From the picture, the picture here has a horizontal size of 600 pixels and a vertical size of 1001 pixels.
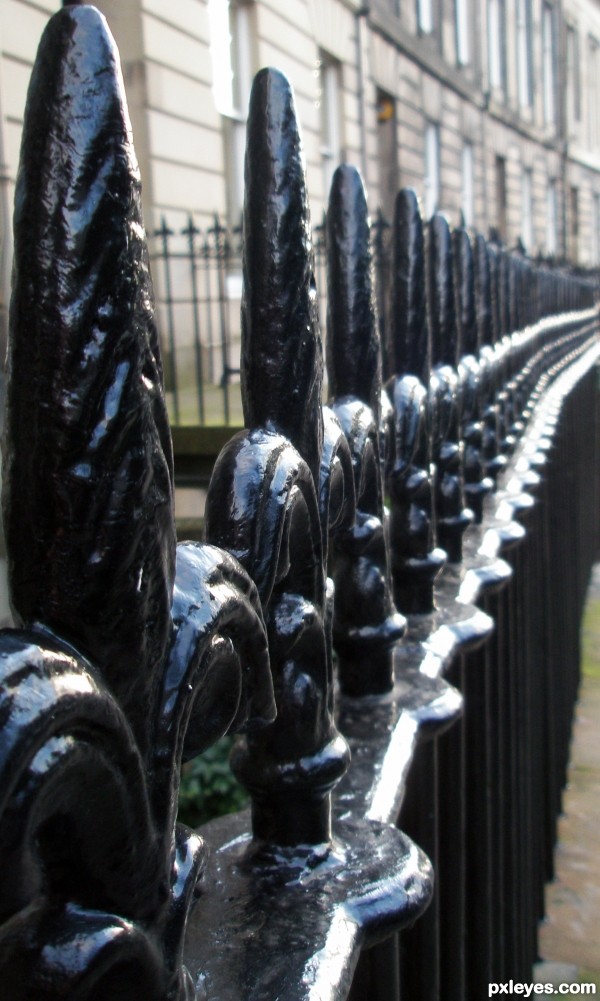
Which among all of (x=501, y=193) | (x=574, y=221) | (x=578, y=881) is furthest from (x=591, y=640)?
(x=574, y=221)

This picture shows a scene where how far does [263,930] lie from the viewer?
80 centimetres

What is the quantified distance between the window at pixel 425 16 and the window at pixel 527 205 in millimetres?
9434

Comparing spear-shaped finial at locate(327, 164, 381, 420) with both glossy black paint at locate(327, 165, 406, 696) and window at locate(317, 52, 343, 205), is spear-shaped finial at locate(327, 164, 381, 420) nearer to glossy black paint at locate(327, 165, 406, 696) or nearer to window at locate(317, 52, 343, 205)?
glossy black paint at locate(327, 165, 406, 696)

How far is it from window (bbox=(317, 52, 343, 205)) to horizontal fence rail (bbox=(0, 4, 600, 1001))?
1470cm

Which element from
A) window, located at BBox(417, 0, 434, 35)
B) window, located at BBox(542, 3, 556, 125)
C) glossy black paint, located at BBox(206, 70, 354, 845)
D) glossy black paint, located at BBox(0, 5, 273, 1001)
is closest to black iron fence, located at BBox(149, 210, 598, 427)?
glossy black paint, located at BBox(206, 70, 354, 845)

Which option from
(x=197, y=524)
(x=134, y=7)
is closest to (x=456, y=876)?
(x=197, y=524)

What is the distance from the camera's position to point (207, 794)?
4.11 metres

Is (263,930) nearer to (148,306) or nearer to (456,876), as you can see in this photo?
(148,306)

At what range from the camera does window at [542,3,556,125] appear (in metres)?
31.5

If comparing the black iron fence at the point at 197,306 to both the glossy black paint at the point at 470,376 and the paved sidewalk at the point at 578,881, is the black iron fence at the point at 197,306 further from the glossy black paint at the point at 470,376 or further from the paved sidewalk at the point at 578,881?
the glossy black paint at the point at 470,376

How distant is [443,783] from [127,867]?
1.08 m

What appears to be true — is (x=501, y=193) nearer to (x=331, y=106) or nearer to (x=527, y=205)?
(x=527, y=205)

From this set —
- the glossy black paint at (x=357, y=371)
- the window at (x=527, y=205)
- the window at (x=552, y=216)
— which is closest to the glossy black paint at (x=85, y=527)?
the glossy black paint at (x=357, y=371)

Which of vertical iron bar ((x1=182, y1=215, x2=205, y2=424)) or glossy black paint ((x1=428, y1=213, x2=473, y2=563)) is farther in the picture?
vertical iron bar ((x1=182, y1=215, x2=205, y2=424))
